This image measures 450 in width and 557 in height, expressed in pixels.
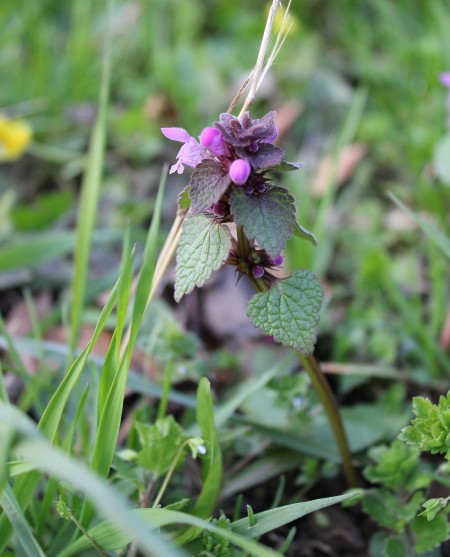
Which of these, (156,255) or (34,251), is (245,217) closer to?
(156,255)

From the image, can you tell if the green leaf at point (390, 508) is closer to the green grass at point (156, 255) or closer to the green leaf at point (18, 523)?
the green grass at point (156, 255)

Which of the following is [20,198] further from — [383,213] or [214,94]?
[383,213]

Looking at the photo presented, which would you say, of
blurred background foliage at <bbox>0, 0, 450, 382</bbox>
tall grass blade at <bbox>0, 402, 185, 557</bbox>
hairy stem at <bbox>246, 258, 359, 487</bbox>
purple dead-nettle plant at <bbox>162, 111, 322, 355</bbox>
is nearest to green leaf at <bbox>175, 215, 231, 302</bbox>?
purple dead-nettle plant at <bbox>162, 111, 322, 355</bbox>

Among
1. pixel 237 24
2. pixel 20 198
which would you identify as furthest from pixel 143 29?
pixel 20 198

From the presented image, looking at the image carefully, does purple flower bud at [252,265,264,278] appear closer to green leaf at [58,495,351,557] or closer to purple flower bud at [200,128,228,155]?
purple flower bud at [200,128,228,155]

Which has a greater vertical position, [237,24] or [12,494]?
[237,24]

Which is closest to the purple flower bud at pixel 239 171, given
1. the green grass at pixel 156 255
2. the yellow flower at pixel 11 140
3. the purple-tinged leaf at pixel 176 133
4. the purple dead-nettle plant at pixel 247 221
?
the purple dead-nettle plant at pixel 247 221
